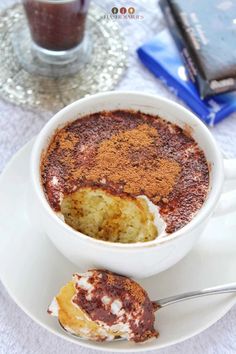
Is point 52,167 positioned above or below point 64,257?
above

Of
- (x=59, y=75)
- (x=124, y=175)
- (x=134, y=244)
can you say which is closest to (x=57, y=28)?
(x=59, y=75)

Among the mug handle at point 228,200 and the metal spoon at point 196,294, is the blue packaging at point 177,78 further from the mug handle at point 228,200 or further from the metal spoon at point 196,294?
the metal spoon at point 196,294

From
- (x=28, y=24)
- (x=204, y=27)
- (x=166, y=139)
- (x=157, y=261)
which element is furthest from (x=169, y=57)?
(x=157, y=261)

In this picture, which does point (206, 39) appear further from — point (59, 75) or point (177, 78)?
point (59, 75)

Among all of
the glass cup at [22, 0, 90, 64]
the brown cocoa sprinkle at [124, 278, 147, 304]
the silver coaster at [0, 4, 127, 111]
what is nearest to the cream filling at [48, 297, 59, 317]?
the brown cocoa sprinkle at [124, 278, 147, 304]

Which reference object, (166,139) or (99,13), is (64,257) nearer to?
(166,139)

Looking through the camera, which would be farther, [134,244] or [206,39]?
[206,39]
